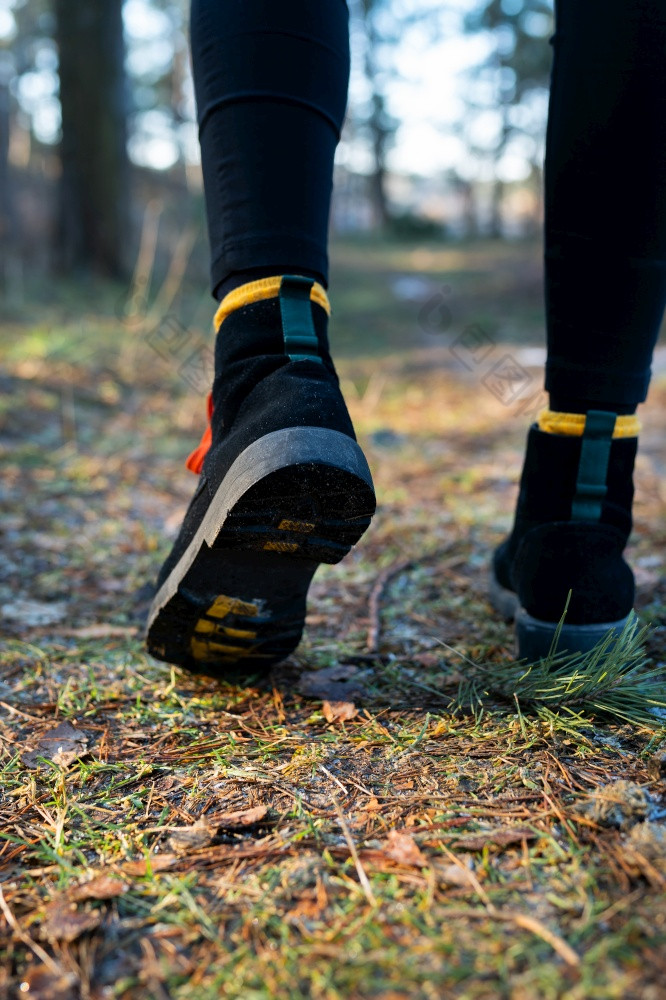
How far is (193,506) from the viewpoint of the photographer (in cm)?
98

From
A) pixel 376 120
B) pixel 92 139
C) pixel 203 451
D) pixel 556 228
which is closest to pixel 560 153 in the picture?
pixel 556 228

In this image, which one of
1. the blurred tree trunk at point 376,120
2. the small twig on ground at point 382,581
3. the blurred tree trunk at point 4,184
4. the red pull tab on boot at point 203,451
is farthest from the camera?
the blurred tree trunk at point 376,120

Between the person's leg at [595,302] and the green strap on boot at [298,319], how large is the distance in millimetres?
330

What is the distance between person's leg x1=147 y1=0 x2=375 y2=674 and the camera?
0.86m

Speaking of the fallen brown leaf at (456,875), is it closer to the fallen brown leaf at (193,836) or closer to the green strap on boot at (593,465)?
the fallen brown leaf at (193,836)

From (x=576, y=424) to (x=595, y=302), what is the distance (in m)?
0.16

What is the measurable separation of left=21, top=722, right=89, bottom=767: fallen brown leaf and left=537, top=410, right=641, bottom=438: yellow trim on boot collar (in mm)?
730

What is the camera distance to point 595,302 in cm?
97

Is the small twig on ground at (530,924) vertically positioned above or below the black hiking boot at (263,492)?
below

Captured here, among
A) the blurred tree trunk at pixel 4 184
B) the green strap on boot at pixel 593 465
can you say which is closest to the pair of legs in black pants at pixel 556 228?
the green strap on boot at pixel 593 465

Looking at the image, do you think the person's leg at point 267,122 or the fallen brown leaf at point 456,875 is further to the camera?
the person's leg at point 267,122

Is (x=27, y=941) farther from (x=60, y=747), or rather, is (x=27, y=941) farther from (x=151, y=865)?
(x=60, y=747)

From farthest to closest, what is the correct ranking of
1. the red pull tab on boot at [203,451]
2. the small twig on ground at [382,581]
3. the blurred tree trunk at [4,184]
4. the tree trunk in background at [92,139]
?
the blurred tree trunk at [4,184], the tree trunk in background at [92,139], the small twig on ground at [382,581], the red pull tab on boot at [203,451]

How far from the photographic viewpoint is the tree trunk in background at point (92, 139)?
5.84 m
